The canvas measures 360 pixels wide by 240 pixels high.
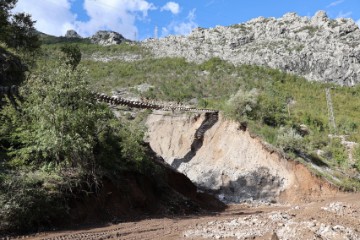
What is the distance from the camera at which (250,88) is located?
41.9 metres

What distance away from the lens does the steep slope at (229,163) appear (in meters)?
24.7

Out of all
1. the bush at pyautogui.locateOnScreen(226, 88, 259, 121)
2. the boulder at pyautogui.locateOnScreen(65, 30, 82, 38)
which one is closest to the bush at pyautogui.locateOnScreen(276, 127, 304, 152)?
the bush at pyautogui.locateOnScreen(226, 88, 259, 121)

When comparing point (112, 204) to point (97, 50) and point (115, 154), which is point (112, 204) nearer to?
point (115, 154)

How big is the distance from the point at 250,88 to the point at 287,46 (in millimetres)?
14075

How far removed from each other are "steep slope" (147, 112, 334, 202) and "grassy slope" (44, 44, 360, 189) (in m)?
2.13

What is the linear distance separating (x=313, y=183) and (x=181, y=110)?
12.3 meters

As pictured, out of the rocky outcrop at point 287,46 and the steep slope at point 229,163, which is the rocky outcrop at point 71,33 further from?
the steep slope at point 229,163

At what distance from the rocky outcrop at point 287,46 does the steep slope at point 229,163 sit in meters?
22.2

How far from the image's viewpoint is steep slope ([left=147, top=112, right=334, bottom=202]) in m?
24.7

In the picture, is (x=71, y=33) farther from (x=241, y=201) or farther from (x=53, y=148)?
(x=53, y=148)

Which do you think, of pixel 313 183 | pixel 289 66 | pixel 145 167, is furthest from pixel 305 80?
pixel 145 167

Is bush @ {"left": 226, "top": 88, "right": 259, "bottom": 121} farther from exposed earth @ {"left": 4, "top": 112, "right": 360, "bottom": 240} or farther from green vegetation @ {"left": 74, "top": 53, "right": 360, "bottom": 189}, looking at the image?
exposed earth @ {"left": 4, "top": 112, "right": 360, "bottom": 240}

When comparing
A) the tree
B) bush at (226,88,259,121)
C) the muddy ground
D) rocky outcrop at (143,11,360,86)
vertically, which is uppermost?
rocky outcrop at (143,11,360,86)

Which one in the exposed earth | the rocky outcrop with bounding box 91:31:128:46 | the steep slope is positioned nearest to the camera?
the exposed earth
